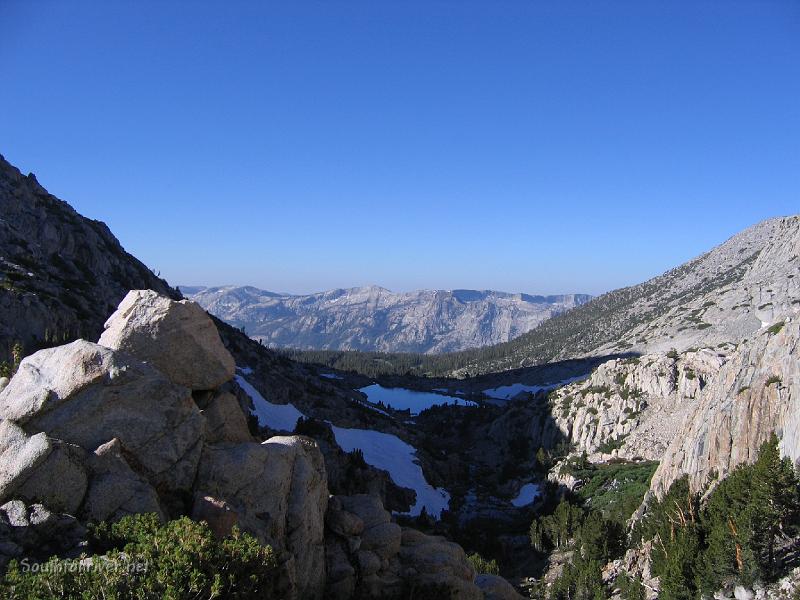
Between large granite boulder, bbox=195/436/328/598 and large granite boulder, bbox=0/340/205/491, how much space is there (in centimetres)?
98

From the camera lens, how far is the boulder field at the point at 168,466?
45.6ft

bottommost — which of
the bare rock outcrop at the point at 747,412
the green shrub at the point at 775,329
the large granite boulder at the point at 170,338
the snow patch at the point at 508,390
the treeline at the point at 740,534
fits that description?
the snow patch at the point at 508,390

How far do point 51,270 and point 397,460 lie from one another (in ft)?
235

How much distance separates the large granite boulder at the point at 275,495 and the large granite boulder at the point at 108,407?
3.21ft

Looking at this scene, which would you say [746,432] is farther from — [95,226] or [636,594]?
[95,226]

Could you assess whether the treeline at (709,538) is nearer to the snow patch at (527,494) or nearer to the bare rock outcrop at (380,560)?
the bare rock outcrop at (380,560)

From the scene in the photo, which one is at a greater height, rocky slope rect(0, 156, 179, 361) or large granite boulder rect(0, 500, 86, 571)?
rocky slope rect(0, 156, 179, 361)

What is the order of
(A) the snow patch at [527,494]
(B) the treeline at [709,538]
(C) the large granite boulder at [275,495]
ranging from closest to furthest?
(C) the large granite boulder at [275,495]
(B) the treeline at [709,538]
(A) the snow patch at [527,494]

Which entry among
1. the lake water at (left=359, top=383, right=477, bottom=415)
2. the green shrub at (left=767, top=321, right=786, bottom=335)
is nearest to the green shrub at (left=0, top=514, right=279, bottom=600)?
the green shrub at (left=767, top=321, right=786, bottom=335)

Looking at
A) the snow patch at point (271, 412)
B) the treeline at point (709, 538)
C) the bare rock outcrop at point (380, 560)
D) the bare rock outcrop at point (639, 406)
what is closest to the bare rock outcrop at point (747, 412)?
the treeline at point (709, 538)

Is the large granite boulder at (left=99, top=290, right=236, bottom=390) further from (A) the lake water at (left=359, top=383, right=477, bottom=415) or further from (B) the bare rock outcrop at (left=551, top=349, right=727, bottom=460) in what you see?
(A) the lake water at (left=359, top=383, right=477, bottom=415)

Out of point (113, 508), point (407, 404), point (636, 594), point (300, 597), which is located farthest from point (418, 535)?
point (407, 404)

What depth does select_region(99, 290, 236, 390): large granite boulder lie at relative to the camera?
19484 mm

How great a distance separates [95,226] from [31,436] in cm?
12570
